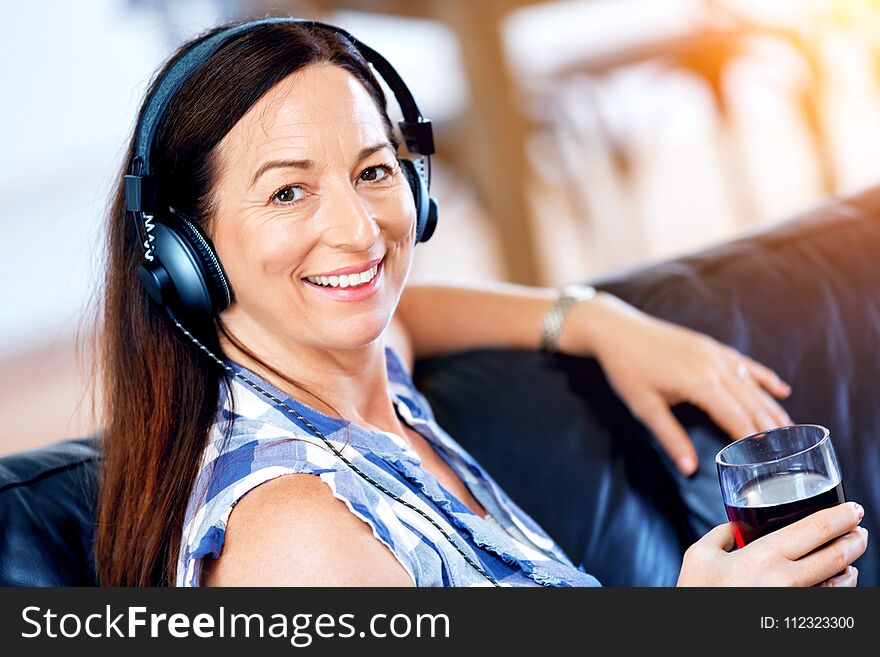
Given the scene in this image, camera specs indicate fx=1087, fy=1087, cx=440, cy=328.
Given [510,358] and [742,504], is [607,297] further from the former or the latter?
[742,504]

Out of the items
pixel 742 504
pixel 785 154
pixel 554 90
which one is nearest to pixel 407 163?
pixel 742 504

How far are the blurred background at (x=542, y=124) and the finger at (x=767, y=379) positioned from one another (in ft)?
6.57

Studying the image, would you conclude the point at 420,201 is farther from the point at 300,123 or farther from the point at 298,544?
the point at 298,544

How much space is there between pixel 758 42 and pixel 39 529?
335 centimetres

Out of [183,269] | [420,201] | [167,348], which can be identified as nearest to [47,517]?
[167,348]

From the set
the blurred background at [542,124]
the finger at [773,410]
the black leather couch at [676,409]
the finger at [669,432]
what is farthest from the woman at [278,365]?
the blurred background at [542,124]

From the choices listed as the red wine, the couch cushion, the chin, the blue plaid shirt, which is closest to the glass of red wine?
the red wine

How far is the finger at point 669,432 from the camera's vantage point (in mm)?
1458

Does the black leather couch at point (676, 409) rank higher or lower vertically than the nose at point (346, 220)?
lower

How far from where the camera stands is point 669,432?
4.81 feet

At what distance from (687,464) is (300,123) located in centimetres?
71

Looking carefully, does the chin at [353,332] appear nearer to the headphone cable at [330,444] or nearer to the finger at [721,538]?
the headphone cable at [330,444]

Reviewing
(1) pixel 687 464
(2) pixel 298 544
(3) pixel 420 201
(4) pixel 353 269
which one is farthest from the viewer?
(1) pixel 687 464

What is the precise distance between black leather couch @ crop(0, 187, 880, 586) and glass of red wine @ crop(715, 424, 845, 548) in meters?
0.43
